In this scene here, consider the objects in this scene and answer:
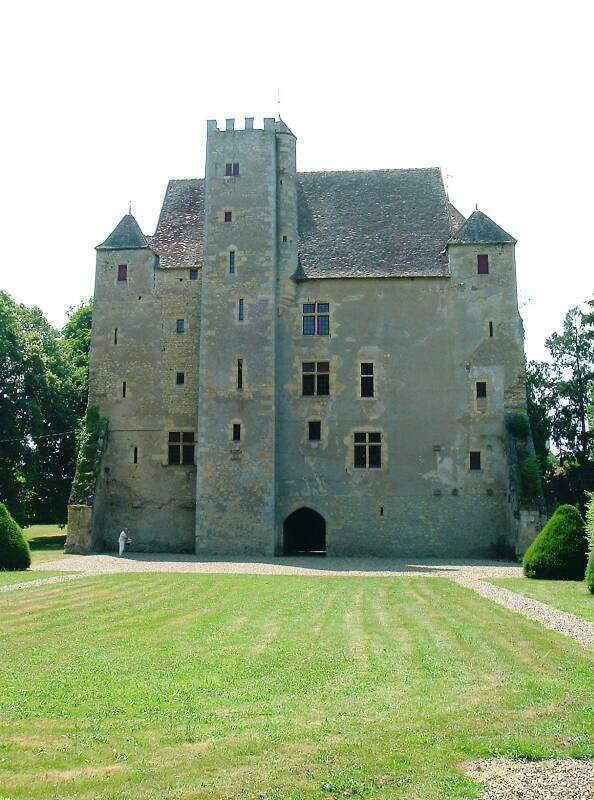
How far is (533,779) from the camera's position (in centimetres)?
626

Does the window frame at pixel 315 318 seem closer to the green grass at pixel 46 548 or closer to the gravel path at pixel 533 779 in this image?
the green grass at pixel 46 548

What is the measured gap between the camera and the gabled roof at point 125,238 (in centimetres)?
3581

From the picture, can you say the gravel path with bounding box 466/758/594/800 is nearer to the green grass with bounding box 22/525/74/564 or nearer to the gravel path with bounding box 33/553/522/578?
the gravel path with bounding box 33/553/522/578

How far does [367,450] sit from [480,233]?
34.4 feet

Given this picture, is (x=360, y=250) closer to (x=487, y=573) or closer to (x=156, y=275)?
(x=156, y=275)

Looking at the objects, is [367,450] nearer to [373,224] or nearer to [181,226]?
[373,224]

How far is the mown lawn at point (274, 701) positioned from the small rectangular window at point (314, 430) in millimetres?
18639

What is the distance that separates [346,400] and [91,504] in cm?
1126

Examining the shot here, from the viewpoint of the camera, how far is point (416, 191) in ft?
123

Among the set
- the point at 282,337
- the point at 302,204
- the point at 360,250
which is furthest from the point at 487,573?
the point at 302,204

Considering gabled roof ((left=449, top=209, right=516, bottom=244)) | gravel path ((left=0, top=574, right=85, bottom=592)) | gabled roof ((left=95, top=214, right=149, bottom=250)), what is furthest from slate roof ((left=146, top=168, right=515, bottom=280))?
gravel path ((left=0, top=574, right=85, bottom=592))

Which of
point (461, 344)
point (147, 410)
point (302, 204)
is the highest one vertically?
point (302, 204)

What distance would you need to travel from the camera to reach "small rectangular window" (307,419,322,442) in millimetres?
33500

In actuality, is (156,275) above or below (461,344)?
above
